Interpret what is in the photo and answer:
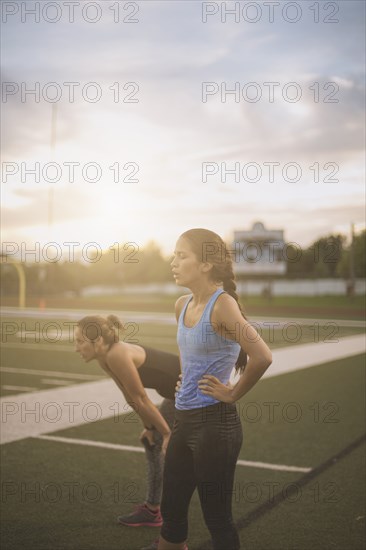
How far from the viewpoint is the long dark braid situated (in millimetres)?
2924

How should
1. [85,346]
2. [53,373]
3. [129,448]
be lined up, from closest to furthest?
[85,346], [129,448], [53,373]

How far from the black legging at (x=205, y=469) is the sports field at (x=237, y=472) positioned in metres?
1.44

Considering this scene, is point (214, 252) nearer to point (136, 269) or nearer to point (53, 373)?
point (53, 373)

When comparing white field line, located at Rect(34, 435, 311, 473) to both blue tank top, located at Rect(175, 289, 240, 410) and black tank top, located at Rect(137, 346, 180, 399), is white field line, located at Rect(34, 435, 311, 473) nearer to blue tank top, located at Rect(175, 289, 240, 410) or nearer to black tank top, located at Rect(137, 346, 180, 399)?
black tank top, located at Rect(137, 346, 180, 399)

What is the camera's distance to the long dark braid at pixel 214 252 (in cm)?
292

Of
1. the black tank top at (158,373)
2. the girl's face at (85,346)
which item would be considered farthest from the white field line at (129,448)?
the girl's face at (85,346)

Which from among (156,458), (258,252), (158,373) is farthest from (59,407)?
(258,252)

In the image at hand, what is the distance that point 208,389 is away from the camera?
2867 mm

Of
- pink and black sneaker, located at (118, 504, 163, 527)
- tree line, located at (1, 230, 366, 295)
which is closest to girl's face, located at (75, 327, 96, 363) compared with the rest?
pink and black sneaker, located at (118, 504, 163, 527)

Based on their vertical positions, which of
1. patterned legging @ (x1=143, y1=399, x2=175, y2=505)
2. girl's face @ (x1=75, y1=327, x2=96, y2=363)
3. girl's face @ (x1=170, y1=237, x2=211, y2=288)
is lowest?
patterned legging @ (x1=143, y1=399, x2=175, y2=505)

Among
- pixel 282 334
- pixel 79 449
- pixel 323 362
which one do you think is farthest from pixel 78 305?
pixel 79 449

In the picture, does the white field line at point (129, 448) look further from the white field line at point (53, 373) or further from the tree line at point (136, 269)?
the tree line at point (136, 269)

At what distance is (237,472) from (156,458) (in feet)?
5.42

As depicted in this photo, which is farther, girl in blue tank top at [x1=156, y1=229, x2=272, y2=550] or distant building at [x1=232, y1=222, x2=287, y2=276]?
distant building at [x1=232, y1=222, x2=287, y2=276]
